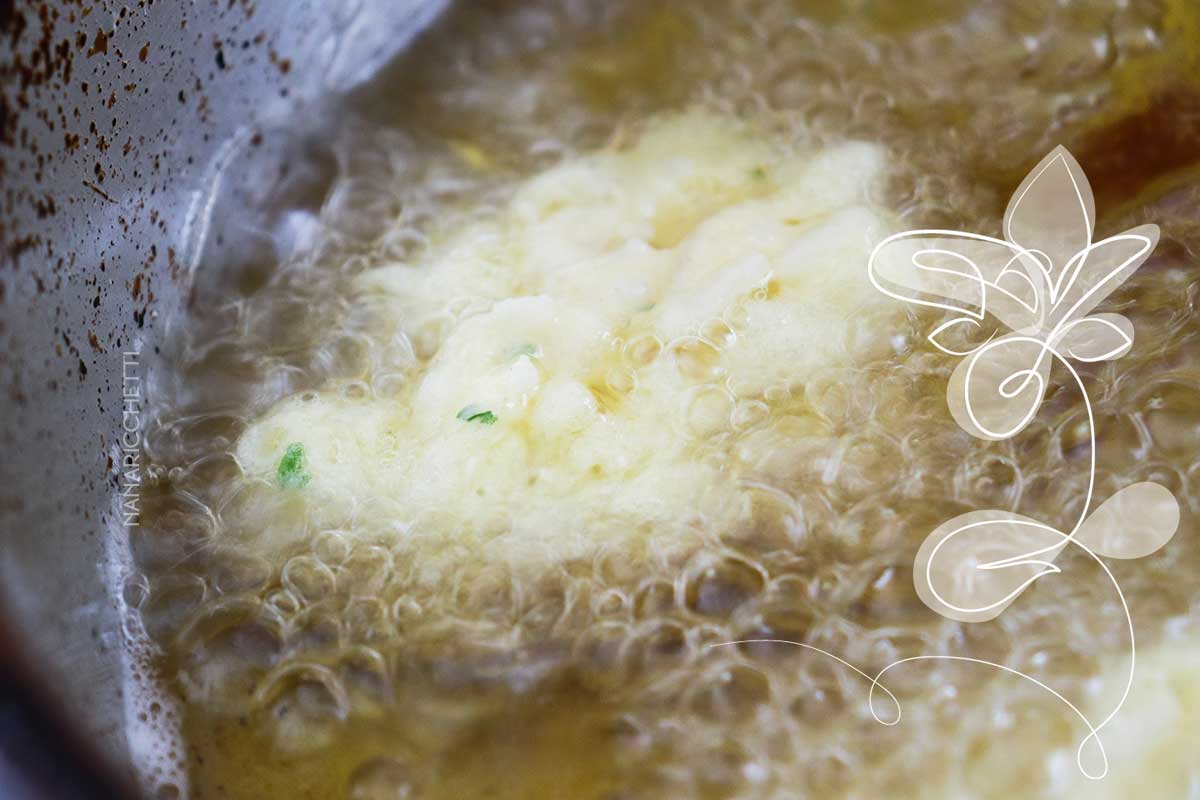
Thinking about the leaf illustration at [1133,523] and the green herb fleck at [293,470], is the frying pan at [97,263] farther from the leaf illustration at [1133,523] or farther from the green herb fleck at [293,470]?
the leaf illustration at [1133,523]

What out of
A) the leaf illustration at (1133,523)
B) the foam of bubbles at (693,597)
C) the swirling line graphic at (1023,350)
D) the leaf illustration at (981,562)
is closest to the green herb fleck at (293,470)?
the foam of bubbles at (693,597)

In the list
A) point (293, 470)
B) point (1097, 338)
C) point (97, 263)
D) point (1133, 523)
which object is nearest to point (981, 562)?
point (1133, 523)

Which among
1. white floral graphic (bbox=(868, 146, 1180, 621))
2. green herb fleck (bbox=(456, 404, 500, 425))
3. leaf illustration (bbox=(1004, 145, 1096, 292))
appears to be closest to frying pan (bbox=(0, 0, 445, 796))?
green herb fleck (bbox=(456, 404, 500, 425))

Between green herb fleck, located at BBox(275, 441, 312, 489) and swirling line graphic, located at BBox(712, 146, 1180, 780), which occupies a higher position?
green herb fleck, located at BBox(275, 441, 312, 489)

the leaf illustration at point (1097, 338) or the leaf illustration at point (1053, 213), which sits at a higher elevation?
the leaf illustration at point (1053, 213)

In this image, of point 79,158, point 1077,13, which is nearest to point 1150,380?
point 1077,13

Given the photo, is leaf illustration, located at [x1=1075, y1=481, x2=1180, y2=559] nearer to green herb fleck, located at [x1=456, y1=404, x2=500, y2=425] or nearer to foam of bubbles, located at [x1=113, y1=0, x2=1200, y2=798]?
foam of bubbles, located at [x1=113, y1=0, x2=1200, y2=798]

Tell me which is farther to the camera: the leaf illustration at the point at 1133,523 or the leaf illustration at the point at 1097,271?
the leaf illustration at the point at 1097,271

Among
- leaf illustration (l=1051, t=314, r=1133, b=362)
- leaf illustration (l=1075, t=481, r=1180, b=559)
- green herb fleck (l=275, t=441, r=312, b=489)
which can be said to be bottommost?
leaf illustration (l=1075, t=481, r=1180, b=559)
